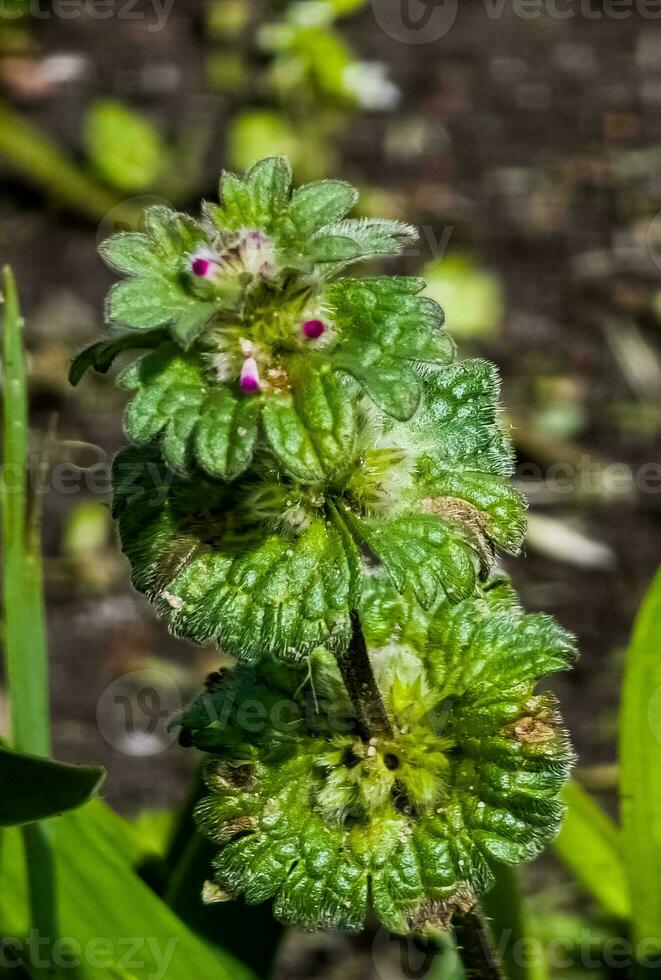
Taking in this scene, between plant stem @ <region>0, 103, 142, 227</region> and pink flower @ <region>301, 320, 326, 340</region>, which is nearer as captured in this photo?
pink flower @ <region>301, 320, 326, 340</region>

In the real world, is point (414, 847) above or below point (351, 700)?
below

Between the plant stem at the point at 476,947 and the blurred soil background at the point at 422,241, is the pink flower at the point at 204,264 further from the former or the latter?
the blurred soil background at the point at 422,241

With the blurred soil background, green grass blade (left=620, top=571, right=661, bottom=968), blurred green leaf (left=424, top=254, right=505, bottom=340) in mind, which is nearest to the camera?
green grass blade (left=620, top=571, right=661, bottom=968)

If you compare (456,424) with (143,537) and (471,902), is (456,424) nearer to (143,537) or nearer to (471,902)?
(143,537)

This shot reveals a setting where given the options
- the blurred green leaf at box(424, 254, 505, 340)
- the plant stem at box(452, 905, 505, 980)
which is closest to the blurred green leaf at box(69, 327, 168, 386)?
the plant stem at box(452, 905, 505, 980)

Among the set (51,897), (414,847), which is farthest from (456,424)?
(51,897)

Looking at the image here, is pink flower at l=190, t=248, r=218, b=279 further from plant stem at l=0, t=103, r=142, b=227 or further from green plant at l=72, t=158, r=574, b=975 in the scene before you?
plant stem at l=0, t=103, r=142, b=227
